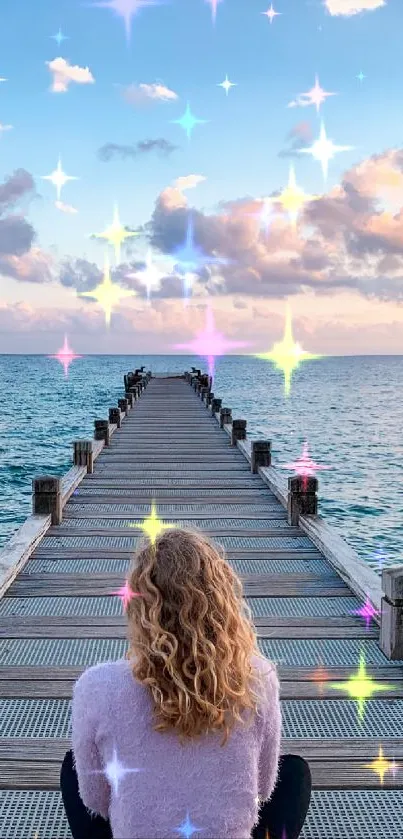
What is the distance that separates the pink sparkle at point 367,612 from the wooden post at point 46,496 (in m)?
3.99

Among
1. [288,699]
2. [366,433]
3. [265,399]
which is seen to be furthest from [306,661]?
[265,399]

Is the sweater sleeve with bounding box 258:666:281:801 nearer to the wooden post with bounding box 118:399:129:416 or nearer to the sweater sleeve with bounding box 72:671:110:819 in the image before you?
the sweater sleeve with bounding box 72:671:110:819

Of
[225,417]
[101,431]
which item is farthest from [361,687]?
[225,417]

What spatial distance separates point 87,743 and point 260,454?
1067cm

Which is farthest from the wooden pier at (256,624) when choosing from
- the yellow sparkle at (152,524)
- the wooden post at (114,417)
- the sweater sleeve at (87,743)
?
the wooden post at (114,417)

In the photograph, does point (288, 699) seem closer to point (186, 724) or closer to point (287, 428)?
point (186, 724)

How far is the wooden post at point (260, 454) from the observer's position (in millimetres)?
12867

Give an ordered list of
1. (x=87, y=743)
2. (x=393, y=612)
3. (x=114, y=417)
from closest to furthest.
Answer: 1. (x=87, y=743)
2. (x=393, y=612)
3. (x=114, y=417)

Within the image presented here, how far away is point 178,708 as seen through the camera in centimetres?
223

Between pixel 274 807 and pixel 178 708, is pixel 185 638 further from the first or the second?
pixel 274 807

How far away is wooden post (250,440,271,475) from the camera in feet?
42.2

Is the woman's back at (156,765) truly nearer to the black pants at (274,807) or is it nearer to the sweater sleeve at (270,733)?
the sweater sleeve at (270,733)

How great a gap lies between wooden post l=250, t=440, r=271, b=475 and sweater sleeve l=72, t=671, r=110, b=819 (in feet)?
34.1

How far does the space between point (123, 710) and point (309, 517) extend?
6.99 metres
